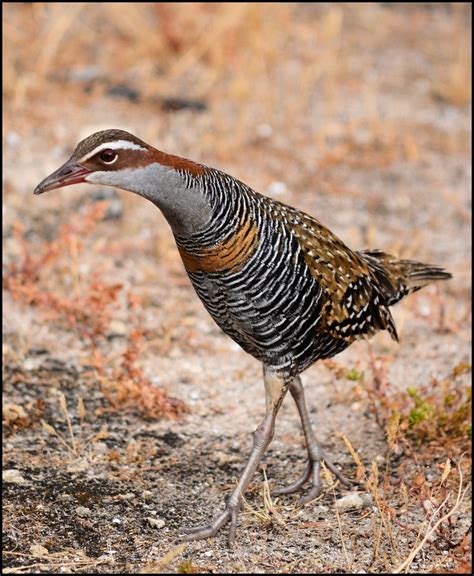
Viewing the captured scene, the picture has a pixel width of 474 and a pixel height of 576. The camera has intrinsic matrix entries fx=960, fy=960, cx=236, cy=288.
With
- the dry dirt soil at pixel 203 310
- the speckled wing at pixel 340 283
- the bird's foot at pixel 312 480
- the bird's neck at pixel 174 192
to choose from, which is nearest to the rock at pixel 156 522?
the dry dirt soil at pixel 203 310

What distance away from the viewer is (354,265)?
189 inches

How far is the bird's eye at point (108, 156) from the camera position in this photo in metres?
4.00

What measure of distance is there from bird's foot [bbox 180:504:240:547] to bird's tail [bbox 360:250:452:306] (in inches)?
56.2

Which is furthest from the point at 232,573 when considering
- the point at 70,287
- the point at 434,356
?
the point at 70,287

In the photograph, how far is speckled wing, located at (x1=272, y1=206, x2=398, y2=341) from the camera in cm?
453

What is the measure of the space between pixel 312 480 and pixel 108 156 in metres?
2.05

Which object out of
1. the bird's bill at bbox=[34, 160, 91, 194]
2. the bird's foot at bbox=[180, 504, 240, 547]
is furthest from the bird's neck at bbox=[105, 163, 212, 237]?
the bird's foot at bbox=[180, 504, 240, 547]

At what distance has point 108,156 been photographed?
402 cm

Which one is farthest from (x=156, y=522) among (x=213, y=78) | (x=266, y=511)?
(x=213, y=78)

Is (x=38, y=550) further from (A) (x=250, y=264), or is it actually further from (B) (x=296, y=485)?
(A) (x=250, y=264)

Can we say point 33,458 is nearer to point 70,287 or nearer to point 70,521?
point 70,521

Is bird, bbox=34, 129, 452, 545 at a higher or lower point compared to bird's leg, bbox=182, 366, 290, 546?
higher

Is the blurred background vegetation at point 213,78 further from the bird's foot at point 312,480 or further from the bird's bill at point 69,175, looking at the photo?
the bird's bill at point 69,175

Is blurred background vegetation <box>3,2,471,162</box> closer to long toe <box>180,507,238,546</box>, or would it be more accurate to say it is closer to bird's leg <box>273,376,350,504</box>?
bird's leg <box>273,376,350,504</box>
